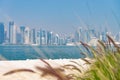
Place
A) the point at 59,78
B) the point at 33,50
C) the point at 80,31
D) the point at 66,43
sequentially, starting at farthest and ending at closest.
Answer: the point at 80,31 < the point at 66,43 < the point at 33,50 < the point at 59,78

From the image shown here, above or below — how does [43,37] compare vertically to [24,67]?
above

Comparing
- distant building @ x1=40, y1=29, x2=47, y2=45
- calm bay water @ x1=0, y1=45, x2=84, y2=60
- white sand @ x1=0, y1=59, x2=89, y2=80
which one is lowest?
white sand @ x1=0, y1=59, x2=89, y2=80

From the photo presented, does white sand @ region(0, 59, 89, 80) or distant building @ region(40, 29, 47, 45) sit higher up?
distant building @ region(40, 29, 47, 45)

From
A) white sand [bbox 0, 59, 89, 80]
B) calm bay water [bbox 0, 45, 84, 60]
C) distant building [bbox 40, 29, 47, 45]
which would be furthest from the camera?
distant building [bbox 40, 29, 47, 45]

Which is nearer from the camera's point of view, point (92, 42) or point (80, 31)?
point (92, 42)

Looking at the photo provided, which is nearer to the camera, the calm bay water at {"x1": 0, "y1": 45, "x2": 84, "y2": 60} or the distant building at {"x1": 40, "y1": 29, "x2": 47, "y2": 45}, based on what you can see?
the calm bay water at {"x1": 0, "y1": 45, "x2": 84, "y2": 60}

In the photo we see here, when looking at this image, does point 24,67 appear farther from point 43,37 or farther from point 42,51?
point 42,51

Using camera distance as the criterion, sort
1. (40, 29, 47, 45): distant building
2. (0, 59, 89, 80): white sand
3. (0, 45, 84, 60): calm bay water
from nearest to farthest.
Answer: (0, 45, 84, 60): calm bay water
(0, 59, 89, 80): white sand
(40, 29, 47, 45): distant building

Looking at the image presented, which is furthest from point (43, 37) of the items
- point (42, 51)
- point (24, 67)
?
point (24, 67)

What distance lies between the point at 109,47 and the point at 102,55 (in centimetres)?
14

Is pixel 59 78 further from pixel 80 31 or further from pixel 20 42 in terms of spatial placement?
pixel 80 31

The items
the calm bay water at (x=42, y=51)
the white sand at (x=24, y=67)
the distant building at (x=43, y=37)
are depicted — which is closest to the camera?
the calm bay water at (x=42, y=51)

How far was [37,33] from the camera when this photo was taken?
1.61 m

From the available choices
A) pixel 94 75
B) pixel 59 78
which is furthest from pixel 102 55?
pixel 59 78
